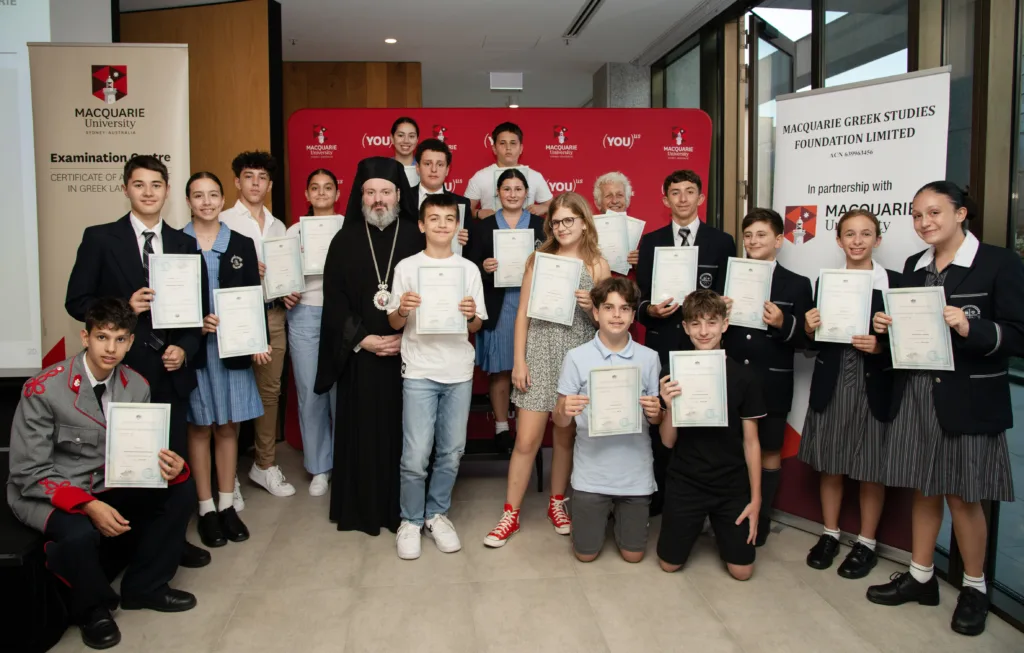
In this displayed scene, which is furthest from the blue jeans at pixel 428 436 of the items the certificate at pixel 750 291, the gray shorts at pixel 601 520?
the certificate at pixel 750 291

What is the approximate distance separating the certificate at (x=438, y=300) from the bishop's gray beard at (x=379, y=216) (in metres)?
0.41

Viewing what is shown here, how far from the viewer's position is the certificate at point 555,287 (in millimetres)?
3238

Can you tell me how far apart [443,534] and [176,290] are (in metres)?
1.60

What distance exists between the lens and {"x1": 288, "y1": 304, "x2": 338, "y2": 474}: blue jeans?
403 centimetres

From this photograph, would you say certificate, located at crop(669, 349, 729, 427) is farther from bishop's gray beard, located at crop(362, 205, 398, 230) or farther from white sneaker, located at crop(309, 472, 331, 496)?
white sneaker, located at crop(309, 472, 331, 496)

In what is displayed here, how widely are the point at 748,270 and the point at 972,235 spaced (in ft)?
2.76

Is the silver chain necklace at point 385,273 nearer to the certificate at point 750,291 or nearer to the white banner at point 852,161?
the certificate at point 750,291

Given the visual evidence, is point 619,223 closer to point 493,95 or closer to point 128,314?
point 128,314

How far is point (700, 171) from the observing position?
5527mm

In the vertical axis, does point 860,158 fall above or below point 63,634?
above

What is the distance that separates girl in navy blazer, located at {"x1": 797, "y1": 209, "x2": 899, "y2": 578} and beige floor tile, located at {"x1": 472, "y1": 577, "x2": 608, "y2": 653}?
1150mm

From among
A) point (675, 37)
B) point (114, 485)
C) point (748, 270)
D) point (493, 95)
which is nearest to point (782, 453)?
point (748, 270)

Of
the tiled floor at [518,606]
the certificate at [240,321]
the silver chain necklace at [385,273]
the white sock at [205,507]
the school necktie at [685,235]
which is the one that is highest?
the school necktie at [685,235]

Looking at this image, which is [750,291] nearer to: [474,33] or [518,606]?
[518,606]
